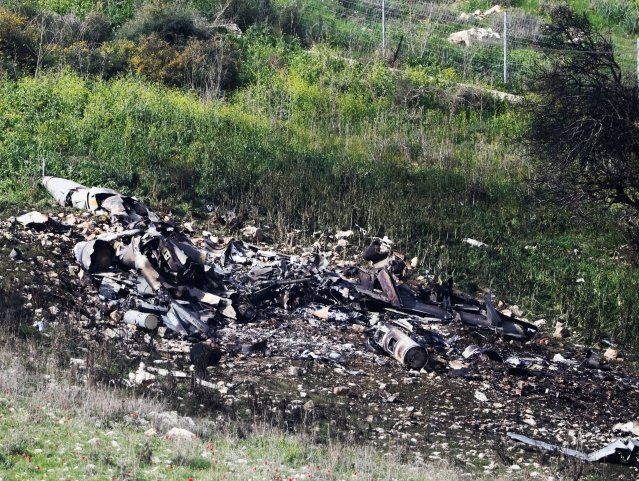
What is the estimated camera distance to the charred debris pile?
A: 11.3 metres

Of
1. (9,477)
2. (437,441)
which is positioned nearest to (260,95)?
(437,441)

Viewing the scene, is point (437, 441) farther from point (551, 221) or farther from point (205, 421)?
point (551, 221)

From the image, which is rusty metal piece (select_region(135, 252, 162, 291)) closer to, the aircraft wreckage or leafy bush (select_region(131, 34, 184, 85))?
the aircraft wreckage

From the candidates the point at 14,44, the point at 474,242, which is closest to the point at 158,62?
the point at 14,44

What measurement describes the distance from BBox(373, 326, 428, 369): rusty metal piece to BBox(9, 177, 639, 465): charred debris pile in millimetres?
14

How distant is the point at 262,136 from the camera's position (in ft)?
62.0

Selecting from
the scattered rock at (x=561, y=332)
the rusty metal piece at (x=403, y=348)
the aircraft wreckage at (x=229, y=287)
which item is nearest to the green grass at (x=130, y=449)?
the rusty metal piece at (x=403, y=348)

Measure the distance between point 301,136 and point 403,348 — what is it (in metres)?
8.96

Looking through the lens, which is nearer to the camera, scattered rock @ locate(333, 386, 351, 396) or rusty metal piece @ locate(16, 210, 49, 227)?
scattered rock @ locate(333, 386, 351, 396)

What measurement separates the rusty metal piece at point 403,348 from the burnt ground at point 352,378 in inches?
4.2

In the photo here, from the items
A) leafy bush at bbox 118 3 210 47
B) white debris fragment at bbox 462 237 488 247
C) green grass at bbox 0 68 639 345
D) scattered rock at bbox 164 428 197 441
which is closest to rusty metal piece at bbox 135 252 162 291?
green grass at bbox 0 68 639 345

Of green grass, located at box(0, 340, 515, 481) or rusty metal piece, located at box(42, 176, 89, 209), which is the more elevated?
green grass, located at box(0, 340, 515, 481)

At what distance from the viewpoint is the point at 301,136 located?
19.4 metres

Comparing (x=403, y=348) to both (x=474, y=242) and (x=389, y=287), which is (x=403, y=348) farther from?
(x=474, y=242)
